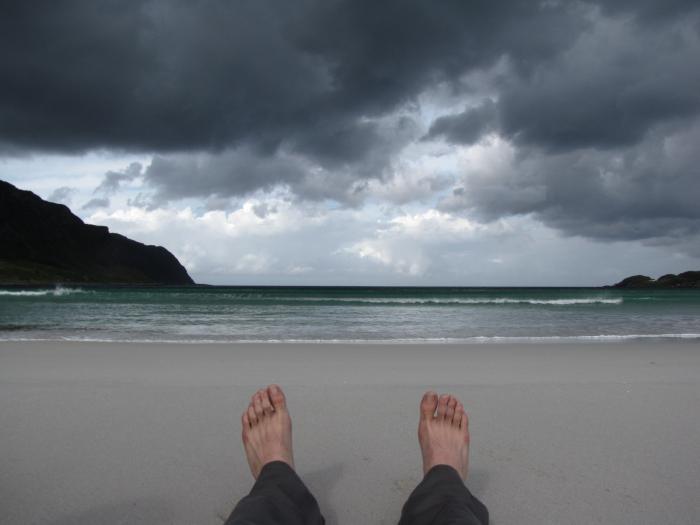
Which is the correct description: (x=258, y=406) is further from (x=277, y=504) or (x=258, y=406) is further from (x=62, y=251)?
(x=62, y=251)

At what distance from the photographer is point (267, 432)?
220 centimetres

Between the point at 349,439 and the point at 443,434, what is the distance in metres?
0.56

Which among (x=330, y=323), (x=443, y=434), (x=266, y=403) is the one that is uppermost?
(x=266, y=403)

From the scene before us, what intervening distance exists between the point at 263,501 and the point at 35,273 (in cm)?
9985

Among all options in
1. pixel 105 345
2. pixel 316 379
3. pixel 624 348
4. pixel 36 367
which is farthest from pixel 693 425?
pixel 105 345

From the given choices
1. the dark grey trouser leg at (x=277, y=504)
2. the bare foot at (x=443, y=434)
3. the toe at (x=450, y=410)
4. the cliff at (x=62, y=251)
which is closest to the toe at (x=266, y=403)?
the dark grey trouser leg at (x=277, y=504)

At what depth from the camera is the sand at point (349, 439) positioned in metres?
A: 1.87

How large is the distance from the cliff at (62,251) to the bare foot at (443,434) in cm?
9289

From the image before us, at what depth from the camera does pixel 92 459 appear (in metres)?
2.25

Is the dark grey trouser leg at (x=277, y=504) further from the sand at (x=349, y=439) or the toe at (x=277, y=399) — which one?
the toe at (x=277, y=399)

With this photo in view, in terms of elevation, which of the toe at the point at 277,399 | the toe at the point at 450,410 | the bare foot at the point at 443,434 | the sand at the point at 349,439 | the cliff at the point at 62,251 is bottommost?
the sand at the point at 349,439

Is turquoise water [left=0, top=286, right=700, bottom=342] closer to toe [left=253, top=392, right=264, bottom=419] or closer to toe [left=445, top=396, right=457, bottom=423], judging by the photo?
toe [left=445, top=396, right=457, bottom=423]

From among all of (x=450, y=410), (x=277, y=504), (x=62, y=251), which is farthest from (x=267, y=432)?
(x=62, y=251)

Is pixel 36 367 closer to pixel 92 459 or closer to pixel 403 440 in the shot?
pixel 92 459
